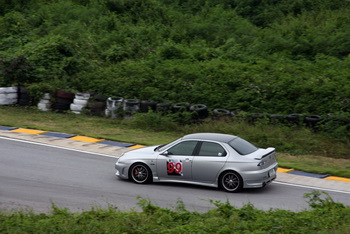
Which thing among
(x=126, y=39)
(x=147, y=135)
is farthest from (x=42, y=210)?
(x=126, y=39)

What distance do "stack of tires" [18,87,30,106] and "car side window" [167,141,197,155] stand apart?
39.0 ft

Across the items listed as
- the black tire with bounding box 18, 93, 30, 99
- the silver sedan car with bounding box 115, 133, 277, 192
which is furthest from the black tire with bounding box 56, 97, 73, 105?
the silver sedan car with bounding box 115, 133, 277, 192

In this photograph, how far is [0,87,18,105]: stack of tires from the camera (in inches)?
927

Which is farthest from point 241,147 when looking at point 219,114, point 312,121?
point 219,114

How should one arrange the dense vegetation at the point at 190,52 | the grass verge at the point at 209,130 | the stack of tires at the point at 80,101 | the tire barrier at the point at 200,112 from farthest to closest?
the stack of tires at the point at 80,101
the dense vegetation at the point at 190,52
the tire barrier at the point at 200,112
the grass verge at the point at 209,130

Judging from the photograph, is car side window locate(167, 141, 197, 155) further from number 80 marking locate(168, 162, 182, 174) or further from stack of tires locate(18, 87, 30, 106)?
stack of tires locate(18, 87, 30, 106)

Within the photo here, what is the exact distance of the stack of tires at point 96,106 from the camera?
22812 mm

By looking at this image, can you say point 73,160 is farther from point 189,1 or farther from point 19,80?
point 189,1

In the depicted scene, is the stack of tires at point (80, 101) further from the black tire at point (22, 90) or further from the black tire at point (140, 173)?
the black tire at point (140, 173)

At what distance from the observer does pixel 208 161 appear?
1337 centimetres

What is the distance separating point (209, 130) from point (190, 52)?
32.2 feet

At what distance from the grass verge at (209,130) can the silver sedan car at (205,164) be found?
2791 millimetres

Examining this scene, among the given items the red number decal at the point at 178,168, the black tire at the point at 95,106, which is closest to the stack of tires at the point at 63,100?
the black tire at the point at 95,106

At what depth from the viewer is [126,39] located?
104 ft
